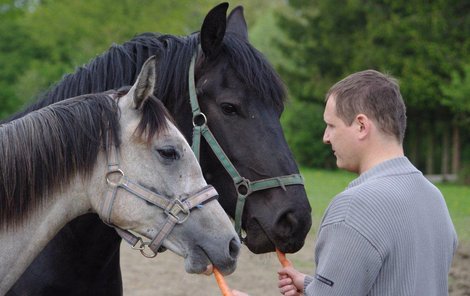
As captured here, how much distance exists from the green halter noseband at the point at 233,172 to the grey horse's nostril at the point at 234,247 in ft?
2.59

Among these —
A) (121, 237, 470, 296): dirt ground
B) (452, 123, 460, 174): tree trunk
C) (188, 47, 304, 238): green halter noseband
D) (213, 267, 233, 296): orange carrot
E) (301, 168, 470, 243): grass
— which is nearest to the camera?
(213, 267, 233, 296): orange carrot

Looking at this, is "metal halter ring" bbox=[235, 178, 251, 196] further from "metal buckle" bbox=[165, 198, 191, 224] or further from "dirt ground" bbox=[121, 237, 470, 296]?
"dirt ground" bbox=[121, 237, 470, 296]

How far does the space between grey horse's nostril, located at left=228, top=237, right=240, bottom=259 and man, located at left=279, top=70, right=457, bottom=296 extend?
0.64 metres

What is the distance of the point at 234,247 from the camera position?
3.05 metres

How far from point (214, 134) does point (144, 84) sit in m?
1.07

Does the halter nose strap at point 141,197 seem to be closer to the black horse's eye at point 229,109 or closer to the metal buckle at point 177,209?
the metal buckle at point 177,209

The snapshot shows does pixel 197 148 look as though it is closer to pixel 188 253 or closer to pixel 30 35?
pixel 188 253

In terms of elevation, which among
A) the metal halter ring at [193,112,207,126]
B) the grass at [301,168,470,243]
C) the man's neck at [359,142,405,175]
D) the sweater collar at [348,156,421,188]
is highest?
the man's neck at [359,142,405,175]

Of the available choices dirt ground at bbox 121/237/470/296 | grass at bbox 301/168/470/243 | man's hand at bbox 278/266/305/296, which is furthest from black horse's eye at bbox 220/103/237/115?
grass at bbox 301/168/470/243

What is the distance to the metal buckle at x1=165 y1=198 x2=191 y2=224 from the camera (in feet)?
9.82

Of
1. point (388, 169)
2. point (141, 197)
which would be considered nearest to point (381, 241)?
point (388, 169)

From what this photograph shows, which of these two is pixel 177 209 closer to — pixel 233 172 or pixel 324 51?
pixel 233 172

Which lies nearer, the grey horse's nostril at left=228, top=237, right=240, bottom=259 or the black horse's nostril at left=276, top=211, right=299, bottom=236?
the grey horse's nostril at left=228, top=237, right=240, bottom=259

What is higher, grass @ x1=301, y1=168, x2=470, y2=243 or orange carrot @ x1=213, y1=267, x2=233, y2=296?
orange carrot @ x1=213, y1=267, x2=233, y2=296
